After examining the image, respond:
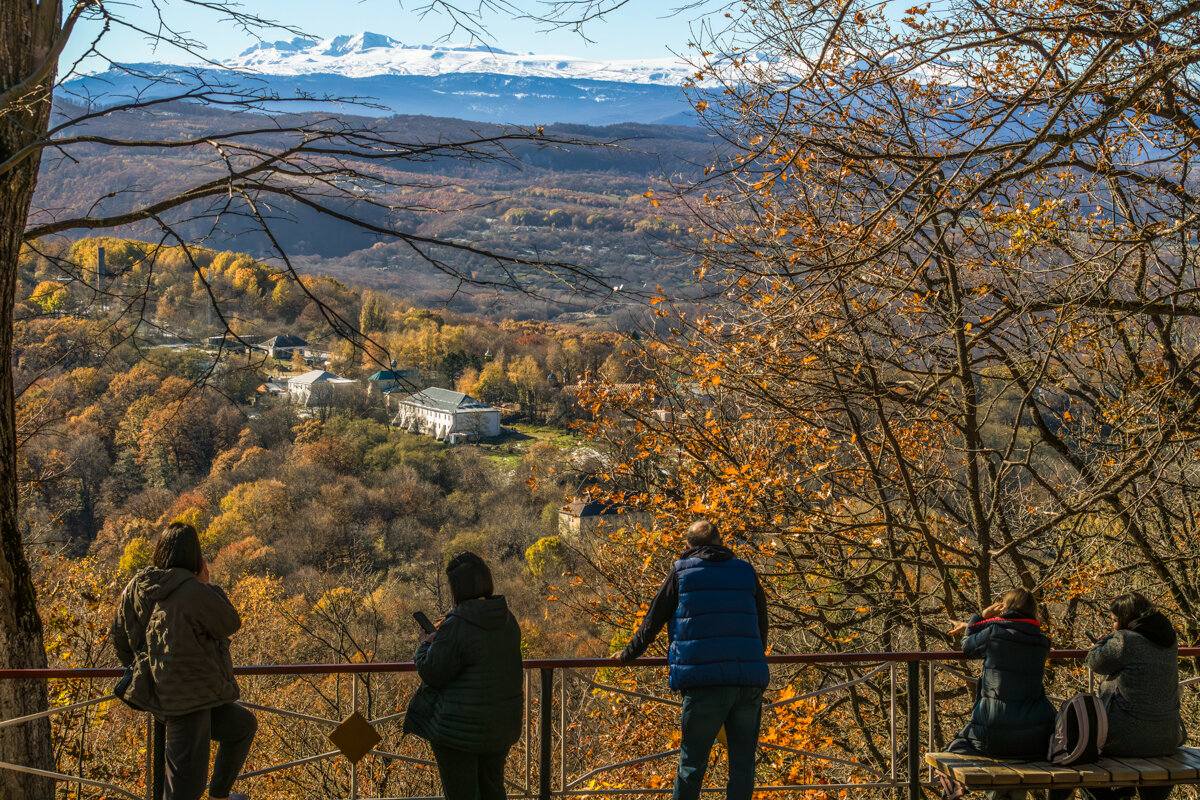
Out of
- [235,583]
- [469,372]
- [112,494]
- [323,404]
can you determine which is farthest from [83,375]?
[469,372]

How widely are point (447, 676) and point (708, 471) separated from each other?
17.9 ft

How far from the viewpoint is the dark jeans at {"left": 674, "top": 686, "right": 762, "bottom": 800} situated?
3.47m

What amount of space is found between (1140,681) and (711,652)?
1.69 metres

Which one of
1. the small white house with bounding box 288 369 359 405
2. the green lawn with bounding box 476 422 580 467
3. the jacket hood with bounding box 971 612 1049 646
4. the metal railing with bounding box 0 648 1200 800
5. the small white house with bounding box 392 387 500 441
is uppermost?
the jacket hood with bounding box 971 612 1049 646

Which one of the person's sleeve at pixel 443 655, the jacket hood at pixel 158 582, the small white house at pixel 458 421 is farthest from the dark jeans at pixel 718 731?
the small white house at pixel 458 421

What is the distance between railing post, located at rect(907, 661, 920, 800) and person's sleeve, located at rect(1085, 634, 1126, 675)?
0.71 metres

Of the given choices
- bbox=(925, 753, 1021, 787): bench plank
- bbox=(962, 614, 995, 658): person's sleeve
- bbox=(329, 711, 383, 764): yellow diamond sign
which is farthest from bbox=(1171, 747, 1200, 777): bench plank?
bbox=(329, 711, 383, 764): yellow diamond sign

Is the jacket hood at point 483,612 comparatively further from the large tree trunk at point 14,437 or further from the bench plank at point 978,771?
the large tree trunk at point 14,437

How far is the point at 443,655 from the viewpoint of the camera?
316 cm

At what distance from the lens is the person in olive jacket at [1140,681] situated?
343cm

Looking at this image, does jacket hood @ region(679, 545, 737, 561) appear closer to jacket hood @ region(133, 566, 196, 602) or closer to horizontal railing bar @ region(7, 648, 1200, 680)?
horizontal railing bar @ region(7, 648, 1200, 680)

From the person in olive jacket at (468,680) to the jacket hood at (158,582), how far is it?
93 cm

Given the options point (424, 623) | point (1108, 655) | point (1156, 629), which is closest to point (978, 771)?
point (1108, 655)

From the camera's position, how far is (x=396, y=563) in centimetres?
5778
